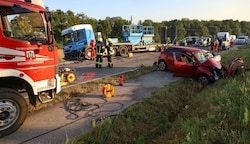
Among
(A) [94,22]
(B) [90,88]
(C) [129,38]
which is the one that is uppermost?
(A) [94,22]

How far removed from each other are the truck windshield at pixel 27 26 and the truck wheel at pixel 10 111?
1.27 m

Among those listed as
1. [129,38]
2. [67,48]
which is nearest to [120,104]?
[67,48]

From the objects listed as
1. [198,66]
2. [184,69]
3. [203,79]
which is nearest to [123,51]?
[184,69]

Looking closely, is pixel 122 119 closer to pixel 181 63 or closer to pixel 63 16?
pixel 181 63

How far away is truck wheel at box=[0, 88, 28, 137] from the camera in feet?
15.6

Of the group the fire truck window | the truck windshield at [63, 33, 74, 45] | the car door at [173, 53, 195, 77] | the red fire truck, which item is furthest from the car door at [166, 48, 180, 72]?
the truck windshield at [63, 33, 74, 45]

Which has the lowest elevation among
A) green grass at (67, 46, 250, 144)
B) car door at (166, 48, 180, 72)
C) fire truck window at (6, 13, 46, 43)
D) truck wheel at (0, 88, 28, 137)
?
green grass at (67, 46, 250, 144)

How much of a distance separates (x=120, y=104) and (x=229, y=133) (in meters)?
3.44

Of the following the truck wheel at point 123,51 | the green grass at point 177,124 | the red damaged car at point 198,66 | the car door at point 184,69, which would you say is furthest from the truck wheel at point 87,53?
the green grass at point 177,124

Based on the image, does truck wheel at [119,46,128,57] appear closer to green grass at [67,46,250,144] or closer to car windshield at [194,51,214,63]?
car windshield at [194,51,214,63]

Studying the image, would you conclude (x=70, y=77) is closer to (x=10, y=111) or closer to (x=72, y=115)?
(x=72, y=115)

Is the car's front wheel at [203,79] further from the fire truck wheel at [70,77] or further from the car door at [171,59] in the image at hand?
the fire truck wheel at [70,77]

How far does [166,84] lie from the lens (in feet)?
31.9

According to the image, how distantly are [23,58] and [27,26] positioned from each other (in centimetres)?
79
